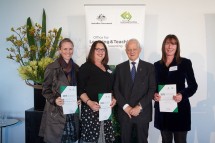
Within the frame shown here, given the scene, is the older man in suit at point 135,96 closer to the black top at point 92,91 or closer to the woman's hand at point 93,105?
the black top at point 92,91

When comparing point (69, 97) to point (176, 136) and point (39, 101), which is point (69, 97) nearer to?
point (39, 101)

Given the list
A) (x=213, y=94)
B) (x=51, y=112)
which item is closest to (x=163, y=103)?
(x=51, y=112)

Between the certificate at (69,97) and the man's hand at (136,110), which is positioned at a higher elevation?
the certificate at (69,97)

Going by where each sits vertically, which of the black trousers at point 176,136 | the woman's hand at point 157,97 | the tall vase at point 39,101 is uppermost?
the woman's hand at point 157,97

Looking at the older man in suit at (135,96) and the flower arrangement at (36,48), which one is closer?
the older man in suit at (135,96)

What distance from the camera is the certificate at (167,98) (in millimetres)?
2492

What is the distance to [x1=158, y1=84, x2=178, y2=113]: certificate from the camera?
2.49m

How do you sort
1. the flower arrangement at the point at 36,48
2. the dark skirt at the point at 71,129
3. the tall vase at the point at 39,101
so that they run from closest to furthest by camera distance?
1. the dark skirt at the point at 71,129
2. the flower arrangement at the point at 36,48
3. the tall vase at the point at 39,101

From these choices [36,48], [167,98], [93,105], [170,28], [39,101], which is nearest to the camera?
[93,105]

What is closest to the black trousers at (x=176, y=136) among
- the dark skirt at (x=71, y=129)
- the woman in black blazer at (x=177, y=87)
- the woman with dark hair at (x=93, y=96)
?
the woman in black blazer at (x=177, y=87)

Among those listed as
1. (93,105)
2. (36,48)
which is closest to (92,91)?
(93,105)

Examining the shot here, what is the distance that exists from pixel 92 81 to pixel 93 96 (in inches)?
6.7

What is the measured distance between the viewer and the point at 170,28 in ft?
12.6

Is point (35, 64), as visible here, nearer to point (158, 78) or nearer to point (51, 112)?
point (51, 112)
